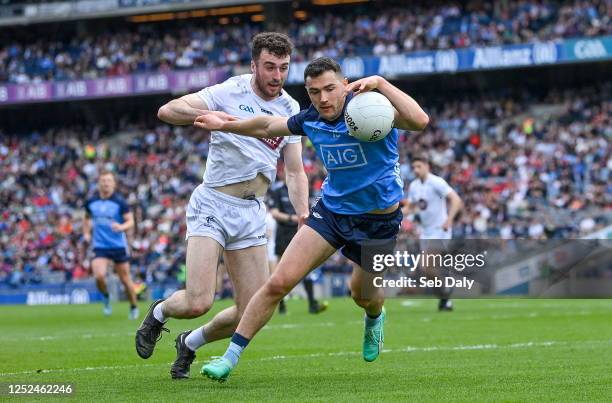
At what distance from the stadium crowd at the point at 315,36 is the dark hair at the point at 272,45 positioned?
1201 inches

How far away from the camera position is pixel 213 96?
902 cm

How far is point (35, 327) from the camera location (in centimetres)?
1836

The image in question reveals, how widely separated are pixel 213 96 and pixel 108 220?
35.1 feet

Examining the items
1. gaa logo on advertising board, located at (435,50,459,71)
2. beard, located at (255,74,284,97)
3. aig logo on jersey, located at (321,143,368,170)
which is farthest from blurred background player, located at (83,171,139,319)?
gaa logo on advertising board, located at (435,50,459,71)

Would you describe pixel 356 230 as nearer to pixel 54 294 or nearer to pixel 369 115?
pixel 369 115

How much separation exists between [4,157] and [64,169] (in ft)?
14.4

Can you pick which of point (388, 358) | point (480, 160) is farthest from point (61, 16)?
point (388, 358)

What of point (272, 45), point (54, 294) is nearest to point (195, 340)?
point (272, 45)

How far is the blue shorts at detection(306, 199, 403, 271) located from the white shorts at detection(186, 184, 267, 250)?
0.81 meters

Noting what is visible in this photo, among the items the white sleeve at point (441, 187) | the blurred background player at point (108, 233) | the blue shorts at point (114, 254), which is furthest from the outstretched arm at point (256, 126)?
the blue shorts at point (114, 254)

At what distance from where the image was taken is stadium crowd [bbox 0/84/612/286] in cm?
3209

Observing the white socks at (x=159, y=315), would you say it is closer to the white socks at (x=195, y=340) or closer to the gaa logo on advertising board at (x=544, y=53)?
the white socks at (x=195, y=340)

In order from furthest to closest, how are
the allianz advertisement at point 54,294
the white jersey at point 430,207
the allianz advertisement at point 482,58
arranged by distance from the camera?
the allianz advertisement at point 482,58
the allianz advertisement at point 54,294
the white jersey at point 430,207

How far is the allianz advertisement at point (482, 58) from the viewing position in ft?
123
